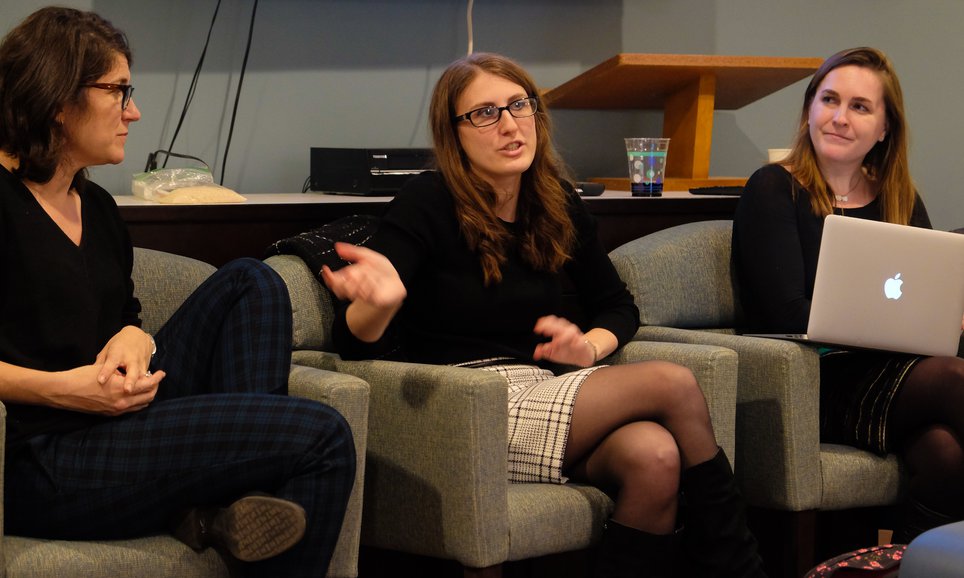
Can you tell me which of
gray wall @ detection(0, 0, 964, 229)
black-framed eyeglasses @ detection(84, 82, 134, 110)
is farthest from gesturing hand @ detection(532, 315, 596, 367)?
gray wall @ detection(0, 0, 964, 229)

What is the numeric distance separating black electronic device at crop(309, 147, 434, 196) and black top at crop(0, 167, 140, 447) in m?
0.92

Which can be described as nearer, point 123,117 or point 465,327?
point 123,117

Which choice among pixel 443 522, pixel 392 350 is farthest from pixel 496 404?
pixel 392 350

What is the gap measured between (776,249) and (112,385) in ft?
4.63

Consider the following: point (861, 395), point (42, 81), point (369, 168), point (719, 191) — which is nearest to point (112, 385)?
point (42, 81)

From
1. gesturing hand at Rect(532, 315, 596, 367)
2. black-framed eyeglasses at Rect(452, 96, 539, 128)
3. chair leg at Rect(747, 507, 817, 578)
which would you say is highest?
black-framed eyeglasses at Rect(452, 96, 539, 128)

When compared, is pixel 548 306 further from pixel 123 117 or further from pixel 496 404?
pixel 123 117

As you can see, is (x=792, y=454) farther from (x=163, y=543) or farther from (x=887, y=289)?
(x=163, y=543)

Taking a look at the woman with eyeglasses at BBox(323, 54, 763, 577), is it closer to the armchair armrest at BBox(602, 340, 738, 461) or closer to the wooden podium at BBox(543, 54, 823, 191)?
the armchair armrest at BBox(602, 340, 738, 461)

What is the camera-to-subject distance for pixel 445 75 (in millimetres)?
2152

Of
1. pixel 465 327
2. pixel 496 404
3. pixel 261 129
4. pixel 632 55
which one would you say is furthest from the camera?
pixel 261 129

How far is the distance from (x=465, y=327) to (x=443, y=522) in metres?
0.41

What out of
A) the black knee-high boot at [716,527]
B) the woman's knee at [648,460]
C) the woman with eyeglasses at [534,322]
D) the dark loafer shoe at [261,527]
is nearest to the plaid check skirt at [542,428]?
the woman with eyeglasses at [534,322]

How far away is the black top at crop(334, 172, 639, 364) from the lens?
2033mm
